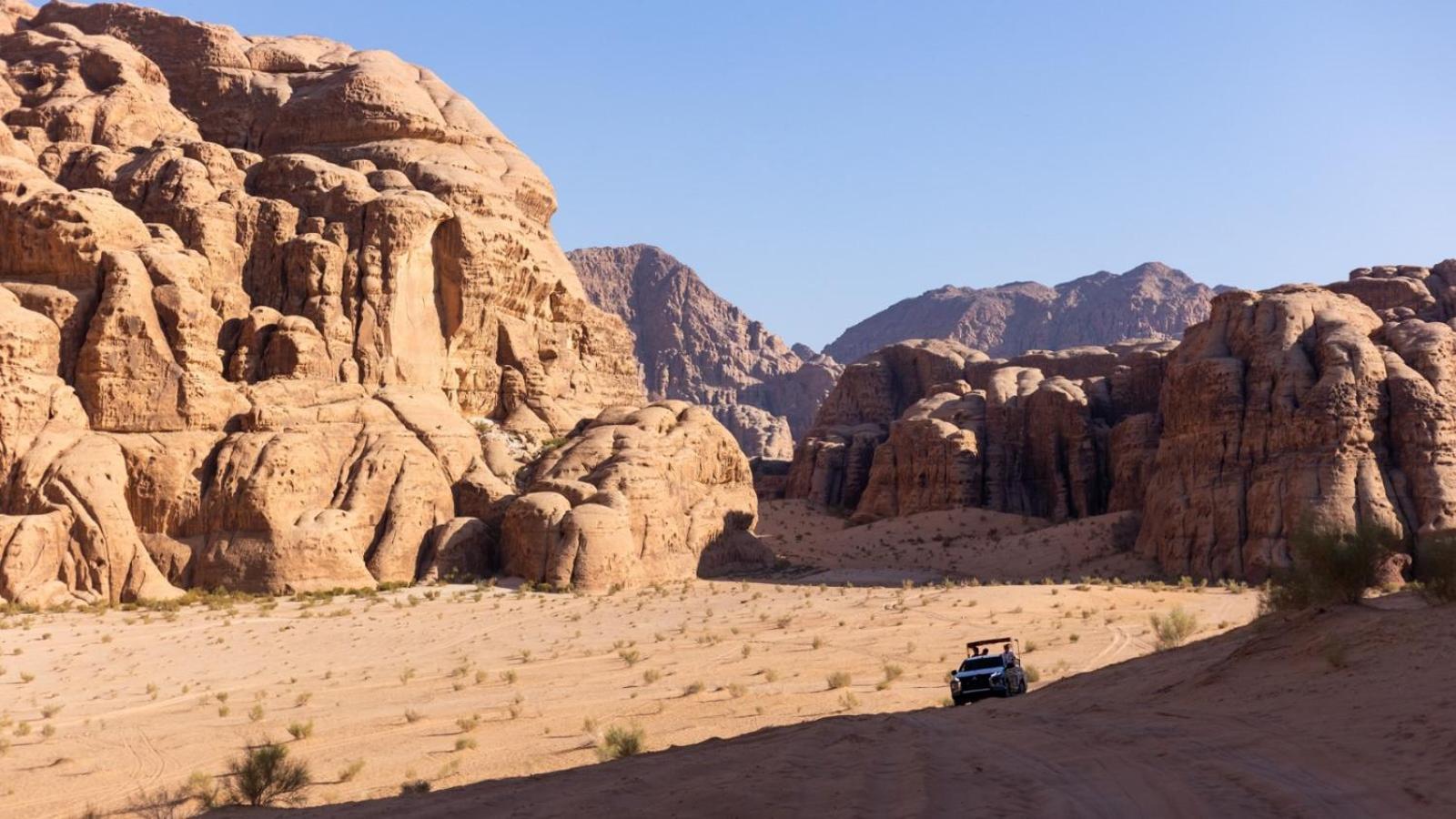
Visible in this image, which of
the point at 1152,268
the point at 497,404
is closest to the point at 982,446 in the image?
the point at 497,404

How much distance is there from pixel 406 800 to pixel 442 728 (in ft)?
21.1

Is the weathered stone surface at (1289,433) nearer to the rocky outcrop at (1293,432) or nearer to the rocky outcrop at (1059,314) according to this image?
the rocky outcrop at (1293,432)

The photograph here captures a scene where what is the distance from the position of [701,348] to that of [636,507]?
110334mm

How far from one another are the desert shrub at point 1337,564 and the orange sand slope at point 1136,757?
6.38ft

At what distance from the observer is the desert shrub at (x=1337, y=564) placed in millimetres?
17703

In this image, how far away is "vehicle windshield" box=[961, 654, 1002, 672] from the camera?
18.0 meters

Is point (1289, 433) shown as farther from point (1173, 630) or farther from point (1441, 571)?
point (1441, 571)

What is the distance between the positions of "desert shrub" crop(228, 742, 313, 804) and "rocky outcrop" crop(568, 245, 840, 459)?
4129 inches

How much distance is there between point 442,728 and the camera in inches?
696

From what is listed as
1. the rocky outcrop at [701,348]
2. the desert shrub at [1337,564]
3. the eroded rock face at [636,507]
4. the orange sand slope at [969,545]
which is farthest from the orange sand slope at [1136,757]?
the rocky outcrop at [701,348]

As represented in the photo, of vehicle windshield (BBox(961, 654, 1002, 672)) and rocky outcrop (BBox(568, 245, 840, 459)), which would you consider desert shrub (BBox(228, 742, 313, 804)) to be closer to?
vehicle windshield (BBox(961, 654, 1002, 672))

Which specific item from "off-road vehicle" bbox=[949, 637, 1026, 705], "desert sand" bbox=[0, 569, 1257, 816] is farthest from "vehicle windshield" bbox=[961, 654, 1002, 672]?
"desert sand" bbox=[0, 569, 1257, 816]

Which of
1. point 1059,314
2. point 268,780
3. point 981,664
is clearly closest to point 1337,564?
point 981,664

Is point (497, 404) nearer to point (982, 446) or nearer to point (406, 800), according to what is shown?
point (982, 446)
